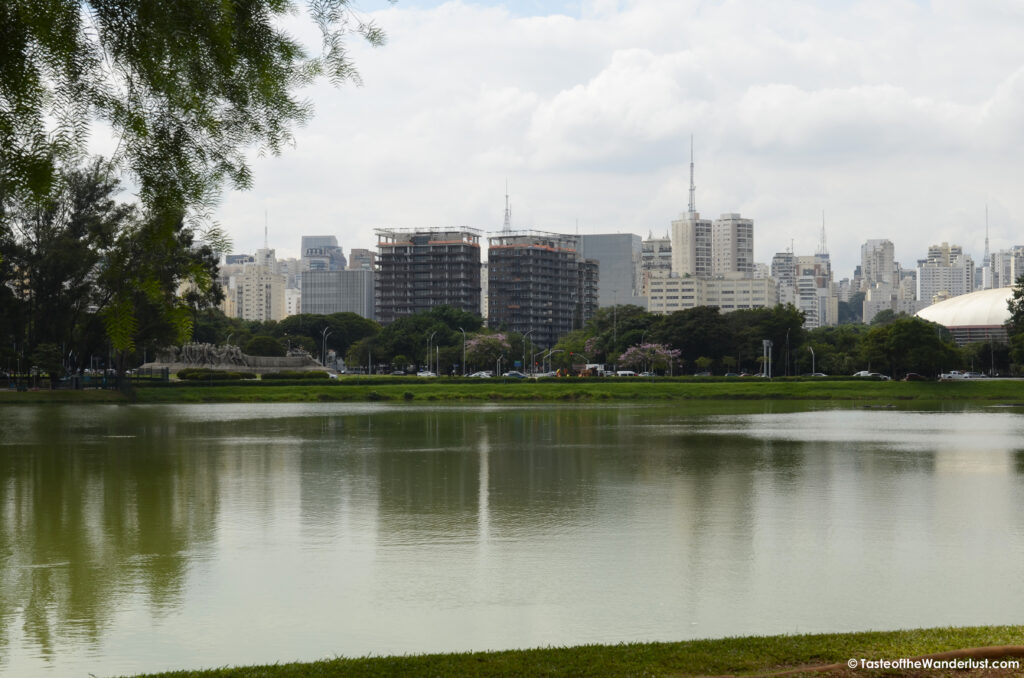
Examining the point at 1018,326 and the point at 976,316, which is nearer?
the point at 1018,326

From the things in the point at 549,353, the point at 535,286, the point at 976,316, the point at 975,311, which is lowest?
the point at 549,353

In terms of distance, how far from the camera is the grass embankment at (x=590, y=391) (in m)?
61.3

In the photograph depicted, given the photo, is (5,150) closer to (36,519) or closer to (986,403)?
(36,519)

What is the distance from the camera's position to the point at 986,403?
58719 millimetres

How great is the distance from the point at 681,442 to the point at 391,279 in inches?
5937

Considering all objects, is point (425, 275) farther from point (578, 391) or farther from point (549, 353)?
point (578, 391)

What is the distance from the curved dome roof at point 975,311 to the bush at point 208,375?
10402cm

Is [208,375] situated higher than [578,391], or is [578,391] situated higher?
[208,375]

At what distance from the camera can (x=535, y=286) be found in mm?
180000

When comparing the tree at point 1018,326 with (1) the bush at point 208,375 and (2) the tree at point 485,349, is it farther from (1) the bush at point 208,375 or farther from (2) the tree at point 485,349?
(1) the bush at point 208,375

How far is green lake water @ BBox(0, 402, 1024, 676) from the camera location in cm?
895

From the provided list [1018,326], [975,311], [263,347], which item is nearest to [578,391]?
[1018,326]

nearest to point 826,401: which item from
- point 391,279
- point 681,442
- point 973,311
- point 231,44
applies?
point 681,442

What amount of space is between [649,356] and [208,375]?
4211 centimetres
